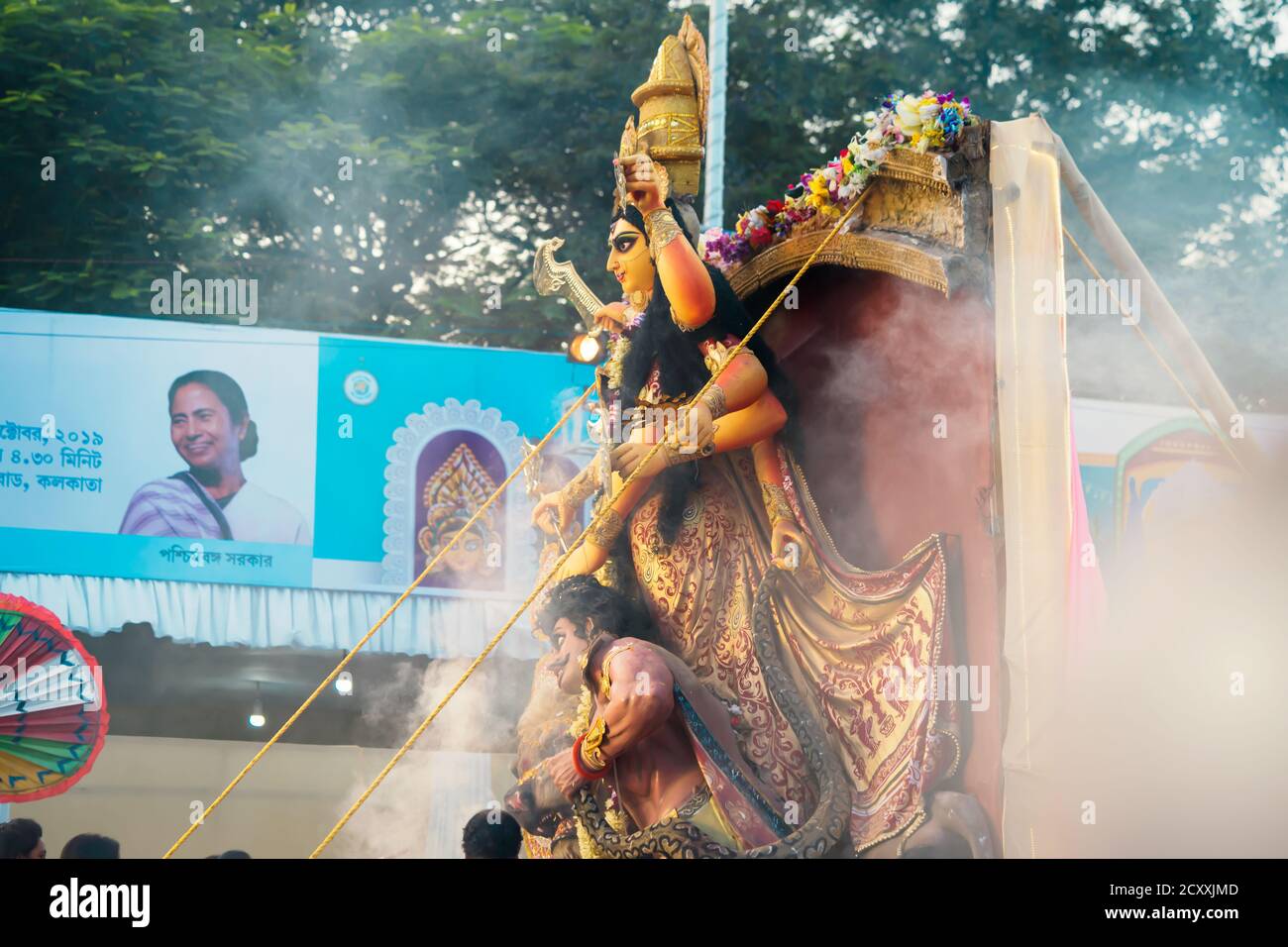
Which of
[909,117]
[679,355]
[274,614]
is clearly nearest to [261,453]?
[274,614]

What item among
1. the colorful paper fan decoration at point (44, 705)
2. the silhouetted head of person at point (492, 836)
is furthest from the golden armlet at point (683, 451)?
the colorful paper fan decoration at point (44, 705)

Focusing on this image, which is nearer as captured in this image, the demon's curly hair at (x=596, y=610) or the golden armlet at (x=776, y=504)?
the golden armlet at (x=776, y=504)

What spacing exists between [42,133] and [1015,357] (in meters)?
12.4

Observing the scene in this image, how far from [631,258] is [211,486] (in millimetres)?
5192

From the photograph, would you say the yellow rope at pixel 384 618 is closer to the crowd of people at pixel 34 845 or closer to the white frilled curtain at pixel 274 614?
the crowd of people at pixel 34 845

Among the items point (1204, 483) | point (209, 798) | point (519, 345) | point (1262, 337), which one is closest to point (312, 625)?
point (209, 798)

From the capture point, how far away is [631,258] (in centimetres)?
880

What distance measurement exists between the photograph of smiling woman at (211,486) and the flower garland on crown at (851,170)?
5.05m

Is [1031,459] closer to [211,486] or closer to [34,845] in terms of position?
[34,845]

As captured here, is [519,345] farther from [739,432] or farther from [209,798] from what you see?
[739,432]

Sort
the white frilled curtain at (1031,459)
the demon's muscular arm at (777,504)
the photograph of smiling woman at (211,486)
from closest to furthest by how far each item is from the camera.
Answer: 1. the white frilled curtain at (1031,459)
2. the demon's muscular arm at (777,504)
3. the photograph of smiling woman at (211,486)

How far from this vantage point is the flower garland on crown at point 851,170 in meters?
7.49

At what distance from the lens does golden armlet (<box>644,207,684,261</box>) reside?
841 cm

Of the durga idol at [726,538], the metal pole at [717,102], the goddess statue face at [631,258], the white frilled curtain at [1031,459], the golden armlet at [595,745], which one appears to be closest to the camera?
the white frilled curtain at [1031,459]
